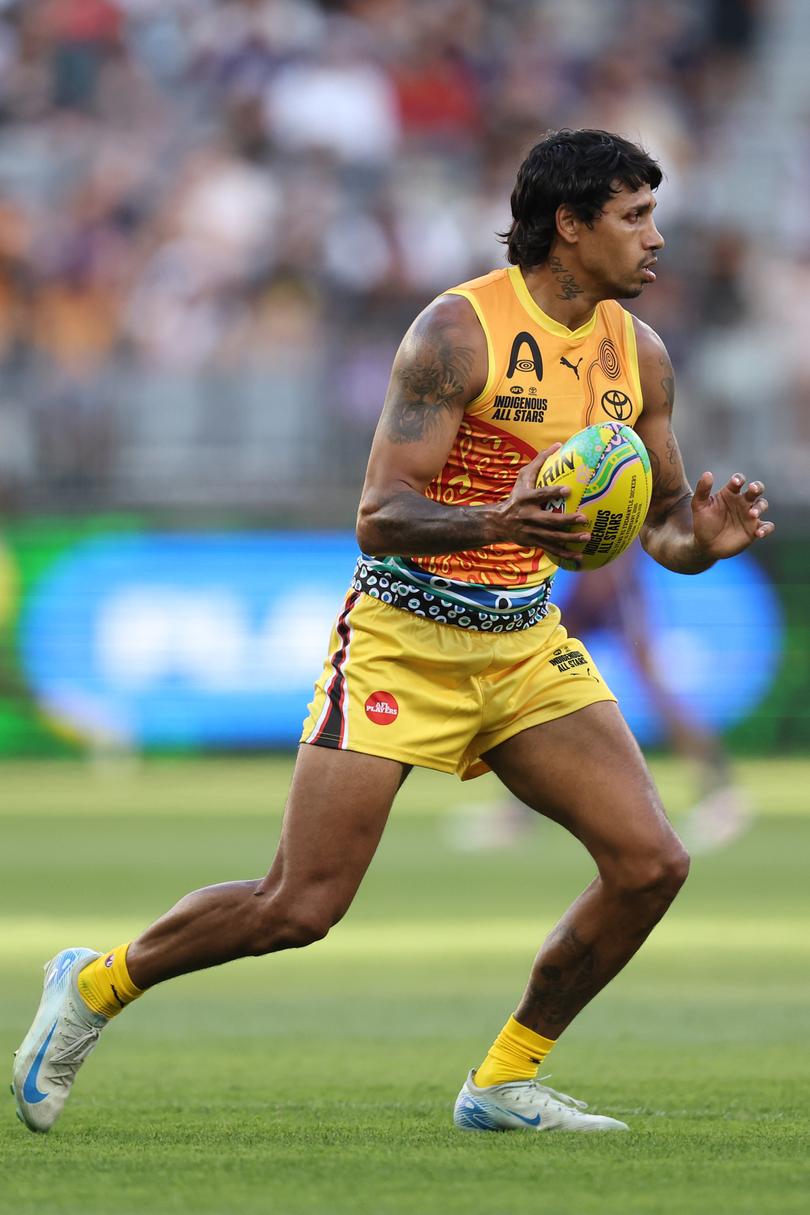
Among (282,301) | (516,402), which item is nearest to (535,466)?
(516,402)

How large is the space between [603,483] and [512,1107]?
1898 millimetres

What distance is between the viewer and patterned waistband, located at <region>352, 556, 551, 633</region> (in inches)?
255

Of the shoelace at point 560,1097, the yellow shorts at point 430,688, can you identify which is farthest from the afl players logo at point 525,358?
the shoelace at point 560,1097

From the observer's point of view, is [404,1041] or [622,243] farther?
[404,1041]

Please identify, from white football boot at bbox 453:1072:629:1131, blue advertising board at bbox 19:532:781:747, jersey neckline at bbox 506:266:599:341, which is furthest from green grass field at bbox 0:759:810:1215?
blue advertising board at bbox 19:532:781:747

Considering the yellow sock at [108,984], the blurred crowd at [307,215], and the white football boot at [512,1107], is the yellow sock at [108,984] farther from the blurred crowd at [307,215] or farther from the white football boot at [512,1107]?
the blurred crowd at [307,215]

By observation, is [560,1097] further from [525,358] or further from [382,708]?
[525,358]

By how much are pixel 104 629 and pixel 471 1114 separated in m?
12.7

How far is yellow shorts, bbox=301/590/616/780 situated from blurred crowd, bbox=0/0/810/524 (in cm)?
1167

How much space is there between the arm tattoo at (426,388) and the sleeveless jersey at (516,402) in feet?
0.41

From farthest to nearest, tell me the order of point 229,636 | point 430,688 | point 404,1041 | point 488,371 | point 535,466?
point 229,636 < point 404,1041 < point 430,688 < point 488,371 < point 535,466

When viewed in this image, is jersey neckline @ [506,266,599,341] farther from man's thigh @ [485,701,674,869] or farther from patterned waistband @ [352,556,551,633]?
man's thigh @ [485,701,674,869]

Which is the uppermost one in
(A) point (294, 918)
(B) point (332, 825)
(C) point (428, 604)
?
(C) point (428, 604)

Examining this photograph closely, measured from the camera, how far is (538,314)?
6.50 meters
